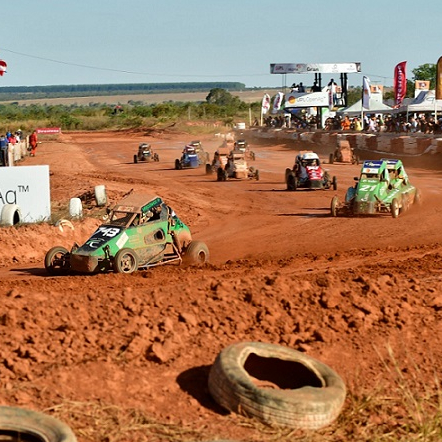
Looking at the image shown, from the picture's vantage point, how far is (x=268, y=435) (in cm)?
646

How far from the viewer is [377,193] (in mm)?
19984

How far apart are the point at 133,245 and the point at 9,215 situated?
4437 mm

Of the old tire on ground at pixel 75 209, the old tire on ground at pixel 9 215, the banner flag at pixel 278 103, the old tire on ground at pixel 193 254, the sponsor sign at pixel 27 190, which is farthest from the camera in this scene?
the banner flag at pixel 278 103

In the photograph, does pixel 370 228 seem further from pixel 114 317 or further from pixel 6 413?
pixel 6 413

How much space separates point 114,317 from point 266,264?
6.28 m

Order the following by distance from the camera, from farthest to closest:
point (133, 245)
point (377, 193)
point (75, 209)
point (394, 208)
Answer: point (377, 193) < point (394, 208) < point (75, 209) < point (133, 245)

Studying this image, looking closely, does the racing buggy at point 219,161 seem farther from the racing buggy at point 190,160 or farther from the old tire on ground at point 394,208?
the old tire on ground at point 394,208

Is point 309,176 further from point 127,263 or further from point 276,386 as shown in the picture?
point 276,386

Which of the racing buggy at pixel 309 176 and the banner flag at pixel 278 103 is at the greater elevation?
the banner flag at pixel 278 103

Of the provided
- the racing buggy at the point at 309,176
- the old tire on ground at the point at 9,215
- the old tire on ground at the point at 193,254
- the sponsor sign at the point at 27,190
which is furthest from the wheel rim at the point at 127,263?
the racing buggy at the point at 309,176

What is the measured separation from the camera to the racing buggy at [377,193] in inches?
786

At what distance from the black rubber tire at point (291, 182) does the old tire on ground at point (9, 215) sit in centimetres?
1071

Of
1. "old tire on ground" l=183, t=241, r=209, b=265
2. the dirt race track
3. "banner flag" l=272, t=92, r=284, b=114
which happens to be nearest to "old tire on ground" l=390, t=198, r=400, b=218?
the dirt race track

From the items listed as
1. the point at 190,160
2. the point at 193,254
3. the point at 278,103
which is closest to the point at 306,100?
the point at 278,103
